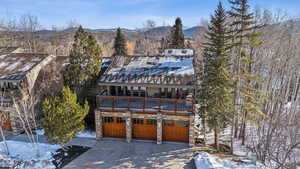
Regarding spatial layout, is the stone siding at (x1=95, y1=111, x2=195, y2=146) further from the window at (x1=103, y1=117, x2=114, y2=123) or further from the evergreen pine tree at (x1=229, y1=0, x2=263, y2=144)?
the evergreen pine tree at (x1=229, y1=0, x2=263, y2=144)

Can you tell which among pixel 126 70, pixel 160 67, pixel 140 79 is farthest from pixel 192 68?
pixel 126 70

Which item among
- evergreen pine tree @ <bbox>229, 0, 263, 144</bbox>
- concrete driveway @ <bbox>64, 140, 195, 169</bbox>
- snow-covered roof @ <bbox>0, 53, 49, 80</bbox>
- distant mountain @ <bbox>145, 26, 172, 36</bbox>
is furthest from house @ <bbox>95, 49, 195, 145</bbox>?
distant mountain @ <bbox>145, 26, 172, 36</bbox>

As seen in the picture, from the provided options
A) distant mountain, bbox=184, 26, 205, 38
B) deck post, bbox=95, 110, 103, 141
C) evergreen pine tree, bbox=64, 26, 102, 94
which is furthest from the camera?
distant mountain, bbox=184, 26, 205, 38

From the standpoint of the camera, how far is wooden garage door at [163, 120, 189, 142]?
15.5 metres

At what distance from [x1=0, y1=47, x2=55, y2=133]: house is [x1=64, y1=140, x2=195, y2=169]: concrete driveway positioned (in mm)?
7526

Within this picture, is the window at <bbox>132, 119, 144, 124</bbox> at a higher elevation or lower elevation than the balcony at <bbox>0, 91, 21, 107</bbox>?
lower

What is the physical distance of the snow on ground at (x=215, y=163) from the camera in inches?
512

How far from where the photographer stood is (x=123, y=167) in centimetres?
1298

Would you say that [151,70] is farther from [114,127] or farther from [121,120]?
[114,127]

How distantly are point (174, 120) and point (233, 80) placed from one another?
204 inches

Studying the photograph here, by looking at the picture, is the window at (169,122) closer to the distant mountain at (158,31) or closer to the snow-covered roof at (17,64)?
the snow-covered roof at (17,64)

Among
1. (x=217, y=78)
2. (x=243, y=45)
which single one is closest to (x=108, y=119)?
(x=217, y=78)

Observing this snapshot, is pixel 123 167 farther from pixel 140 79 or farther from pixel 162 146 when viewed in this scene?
pixel 140 79

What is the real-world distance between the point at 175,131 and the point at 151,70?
5183 mm
